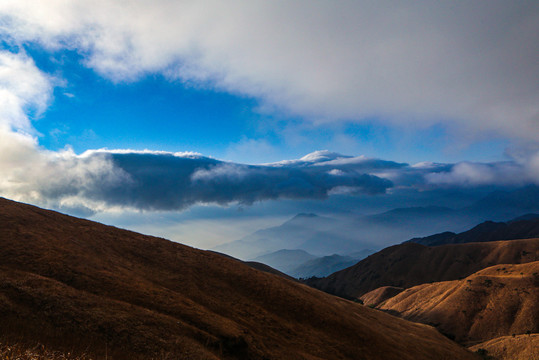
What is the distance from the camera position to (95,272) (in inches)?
1126

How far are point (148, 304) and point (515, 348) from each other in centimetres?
6835

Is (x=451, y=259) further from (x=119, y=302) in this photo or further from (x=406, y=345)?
(x=119, y=302)

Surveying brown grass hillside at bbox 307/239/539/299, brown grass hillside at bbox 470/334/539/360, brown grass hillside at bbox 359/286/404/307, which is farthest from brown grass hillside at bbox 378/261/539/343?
brown grass hillside at bbox 307/239/539/299

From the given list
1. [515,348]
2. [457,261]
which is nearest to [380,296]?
[457,261]

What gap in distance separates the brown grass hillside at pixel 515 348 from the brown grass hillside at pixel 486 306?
21.7 meters

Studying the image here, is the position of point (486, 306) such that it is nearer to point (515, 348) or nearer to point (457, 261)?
point (515, 348)

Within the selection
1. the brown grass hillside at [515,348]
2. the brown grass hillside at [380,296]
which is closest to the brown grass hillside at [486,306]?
the brown grass hillside at [515,348]

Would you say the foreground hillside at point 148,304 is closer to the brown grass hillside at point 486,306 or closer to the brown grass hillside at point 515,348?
the brown grass hillside at point 515,348

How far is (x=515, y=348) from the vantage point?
192ft

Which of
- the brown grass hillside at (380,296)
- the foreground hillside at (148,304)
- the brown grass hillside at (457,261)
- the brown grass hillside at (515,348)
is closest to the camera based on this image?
the foreground hillside at (148,304)

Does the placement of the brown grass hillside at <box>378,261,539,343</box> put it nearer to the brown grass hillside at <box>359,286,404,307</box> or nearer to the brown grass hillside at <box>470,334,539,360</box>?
the brown grass hillside at <box>470,334,539,360</box>

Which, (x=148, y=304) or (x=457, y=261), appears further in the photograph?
(x=457, y=261)

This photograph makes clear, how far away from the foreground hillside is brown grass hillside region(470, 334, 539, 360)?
48.0 ft

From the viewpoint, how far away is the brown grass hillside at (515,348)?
54.8m
